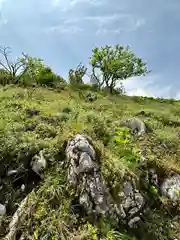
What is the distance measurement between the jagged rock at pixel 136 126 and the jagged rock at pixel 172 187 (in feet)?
7.57

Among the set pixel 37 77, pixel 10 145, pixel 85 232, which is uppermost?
pixel 37 77

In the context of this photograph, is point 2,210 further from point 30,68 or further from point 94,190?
point 30,68

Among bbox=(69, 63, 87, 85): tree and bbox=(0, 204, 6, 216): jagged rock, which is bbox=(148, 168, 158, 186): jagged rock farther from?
bbox=(69, 63, 87, 85): tree

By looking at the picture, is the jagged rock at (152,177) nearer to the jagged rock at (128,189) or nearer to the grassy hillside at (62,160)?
the grassy hillside at (62,160)

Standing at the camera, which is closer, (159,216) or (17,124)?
(159,216)

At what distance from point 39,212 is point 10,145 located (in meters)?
1.59

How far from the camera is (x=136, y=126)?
25.3ft

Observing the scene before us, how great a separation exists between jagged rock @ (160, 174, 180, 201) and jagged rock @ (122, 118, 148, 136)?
7.57 ft

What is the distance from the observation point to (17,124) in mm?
6051

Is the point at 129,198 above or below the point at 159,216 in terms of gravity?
above

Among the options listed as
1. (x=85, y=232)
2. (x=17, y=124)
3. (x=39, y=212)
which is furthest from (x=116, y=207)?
(x=17, y=124)

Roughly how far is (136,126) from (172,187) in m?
2.85

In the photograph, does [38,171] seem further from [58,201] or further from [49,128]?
[49,128]

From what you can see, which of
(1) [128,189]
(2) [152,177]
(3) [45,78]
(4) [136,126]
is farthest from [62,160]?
(3) [45,78]
